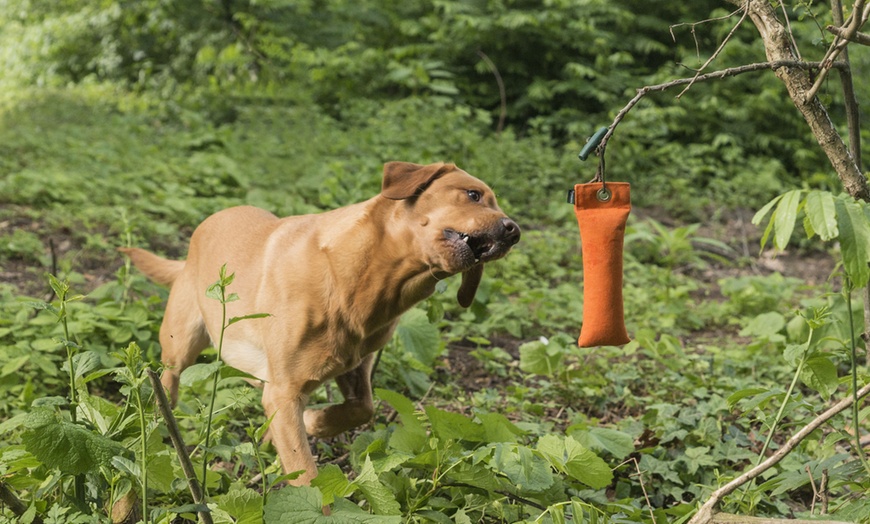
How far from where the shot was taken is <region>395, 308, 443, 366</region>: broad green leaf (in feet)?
13.8

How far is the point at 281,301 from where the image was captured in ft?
11.2

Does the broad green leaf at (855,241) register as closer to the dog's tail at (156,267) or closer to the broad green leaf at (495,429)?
the broad green leaf at (495,429)

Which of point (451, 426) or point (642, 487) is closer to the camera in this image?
point (451, 426)

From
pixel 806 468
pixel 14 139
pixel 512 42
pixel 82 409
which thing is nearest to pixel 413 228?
pixel 82 409

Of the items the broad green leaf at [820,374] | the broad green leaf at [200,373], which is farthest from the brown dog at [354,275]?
the broad green leaf at [820,374]

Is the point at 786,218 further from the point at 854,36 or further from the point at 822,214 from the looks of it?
the point at 854,36

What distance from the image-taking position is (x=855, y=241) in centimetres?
206

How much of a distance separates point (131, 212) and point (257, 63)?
604 cm

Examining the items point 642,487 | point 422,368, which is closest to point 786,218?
point 642,487

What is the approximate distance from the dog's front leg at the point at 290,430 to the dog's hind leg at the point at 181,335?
0.87 m

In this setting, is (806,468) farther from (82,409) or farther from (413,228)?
(82,409)

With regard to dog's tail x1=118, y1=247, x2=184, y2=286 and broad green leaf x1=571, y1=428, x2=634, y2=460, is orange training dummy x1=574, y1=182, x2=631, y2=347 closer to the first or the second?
broad green leaf x1=571, y1=428, x2=634, y2=460

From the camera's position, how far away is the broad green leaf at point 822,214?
1.95 m

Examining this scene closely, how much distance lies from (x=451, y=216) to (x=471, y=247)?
149 millimetres
